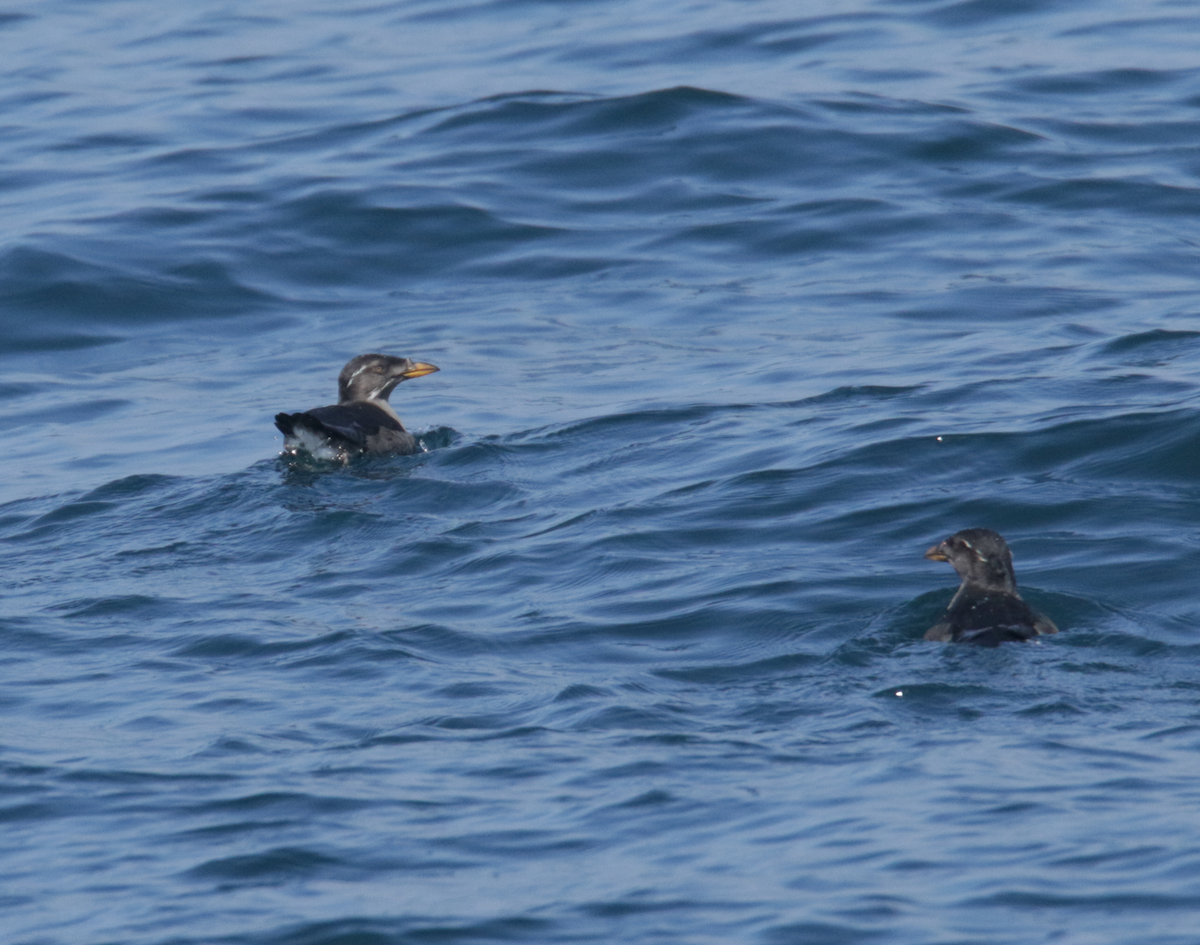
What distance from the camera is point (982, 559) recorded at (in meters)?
8.66

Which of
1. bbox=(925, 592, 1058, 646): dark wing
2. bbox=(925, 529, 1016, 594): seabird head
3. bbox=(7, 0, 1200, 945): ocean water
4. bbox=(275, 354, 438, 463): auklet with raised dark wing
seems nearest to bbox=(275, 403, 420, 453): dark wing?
bbox=(275, 354, 438, 463): auklet with raised dark wing

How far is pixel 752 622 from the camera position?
28.3 ft

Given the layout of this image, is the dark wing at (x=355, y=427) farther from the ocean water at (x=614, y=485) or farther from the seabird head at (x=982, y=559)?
the seabird head at (x=982, y=559)

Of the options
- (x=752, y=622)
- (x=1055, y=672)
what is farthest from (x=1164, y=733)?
(x=752, y=622)

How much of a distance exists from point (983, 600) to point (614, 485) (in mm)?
3023

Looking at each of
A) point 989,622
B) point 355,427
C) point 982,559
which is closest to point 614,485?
point 355,427

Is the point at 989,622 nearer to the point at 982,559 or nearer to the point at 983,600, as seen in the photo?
the point at 983,600

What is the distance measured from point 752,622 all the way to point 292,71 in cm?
1565

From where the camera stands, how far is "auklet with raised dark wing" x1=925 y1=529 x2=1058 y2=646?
318 inches

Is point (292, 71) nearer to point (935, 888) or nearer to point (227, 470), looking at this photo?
point (227, 470)

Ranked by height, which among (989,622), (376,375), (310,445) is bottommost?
(989,622)

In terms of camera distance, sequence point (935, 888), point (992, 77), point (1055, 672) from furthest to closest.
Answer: point (992, 77) < point (1055, 672) < point (935, 888)

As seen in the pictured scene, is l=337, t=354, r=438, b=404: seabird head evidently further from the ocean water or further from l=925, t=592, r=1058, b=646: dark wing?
l=925, t=592, r=1058, b=646: dark wing

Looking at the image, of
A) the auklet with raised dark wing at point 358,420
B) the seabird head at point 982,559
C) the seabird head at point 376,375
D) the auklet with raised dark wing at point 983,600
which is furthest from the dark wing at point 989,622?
the seabird head at point 376,375
